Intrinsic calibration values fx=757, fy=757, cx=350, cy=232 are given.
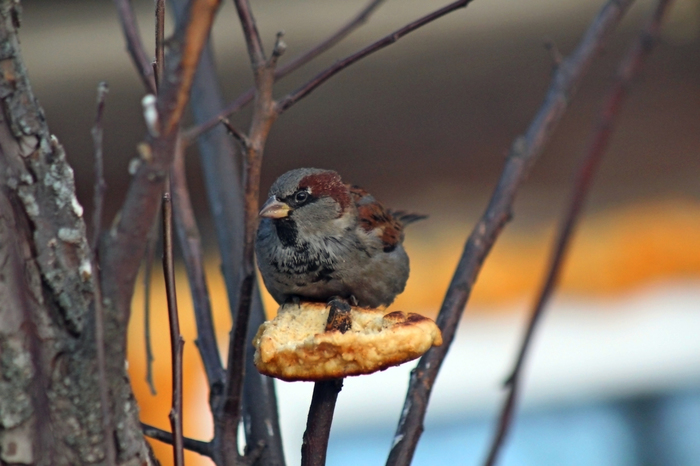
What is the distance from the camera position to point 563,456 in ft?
12.3

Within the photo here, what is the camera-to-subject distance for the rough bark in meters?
0.83

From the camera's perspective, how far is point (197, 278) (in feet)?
4.66

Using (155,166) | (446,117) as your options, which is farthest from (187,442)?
(446,117)

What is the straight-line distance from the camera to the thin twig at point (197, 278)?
1332 millimetres

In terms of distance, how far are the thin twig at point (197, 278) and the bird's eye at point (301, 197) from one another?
0.24 metres

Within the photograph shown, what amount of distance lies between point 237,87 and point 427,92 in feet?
3.08

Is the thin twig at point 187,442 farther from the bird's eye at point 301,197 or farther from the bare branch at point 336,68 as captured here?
the bird's eye at point 301,197

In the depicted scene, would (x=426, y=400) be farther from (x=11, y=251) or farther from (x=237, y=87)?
(x=237, y=87)

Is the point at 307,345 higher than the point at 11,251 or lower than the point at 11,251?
lower

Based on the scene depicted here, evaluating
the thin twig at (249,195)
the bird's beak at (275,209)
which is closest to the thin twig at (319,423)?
the thin twig at (249,195)

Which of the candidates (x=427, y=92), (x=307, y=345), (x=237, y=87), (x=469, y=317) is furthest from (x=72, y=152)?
(x=307, y=345)

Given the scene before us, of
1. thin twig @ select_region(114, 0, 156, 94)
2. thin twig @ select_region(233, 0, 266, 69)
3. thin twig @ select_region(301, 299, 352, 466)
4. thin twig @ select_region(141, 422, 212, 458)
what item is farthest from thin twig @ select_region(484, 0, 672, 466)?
thin twig @ select_region(114, 0, 156, 94)

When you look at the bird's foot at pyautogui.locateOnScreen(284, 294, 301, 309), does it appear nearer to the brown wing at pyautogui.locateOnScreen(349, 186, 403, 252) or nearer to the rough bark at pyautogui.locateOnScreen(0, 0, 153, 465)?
the brown wing at pyautogui.locateOnScreen(349, 186, 403, 252)

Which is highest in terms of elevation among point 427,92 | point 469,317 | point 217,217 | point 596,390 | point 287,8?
point 287,8
